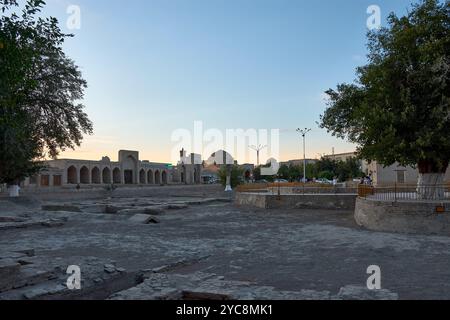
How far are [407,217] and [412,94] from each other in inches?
210

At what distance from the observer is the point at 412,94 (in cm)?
1741

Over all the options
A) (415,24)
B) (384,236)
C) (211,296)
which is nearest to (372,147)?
(384,236)

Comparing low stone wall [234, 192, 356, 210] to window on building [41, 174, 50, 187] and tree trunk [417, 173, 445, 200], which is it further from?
window on building [41, 174, 50, 187]

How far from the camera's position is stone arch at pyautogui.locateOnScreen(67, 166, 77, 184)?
66.0m

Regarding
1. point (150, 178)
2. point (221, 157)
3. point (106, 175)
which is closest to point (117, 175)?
point (106, 175)

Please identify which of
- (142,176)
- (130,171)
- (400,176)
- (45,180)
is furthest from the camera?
(142,176)

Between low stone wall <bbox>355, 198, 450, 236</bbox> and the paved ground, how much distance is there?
931mm

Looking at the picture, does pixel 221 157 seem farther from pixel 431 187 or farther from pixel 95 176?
pixel 431 187

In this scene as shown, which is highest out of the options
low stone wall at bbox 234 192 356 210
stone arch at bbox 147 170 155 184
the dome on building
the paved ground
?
the dome on building

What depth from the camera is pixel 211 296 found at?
6.79 meters

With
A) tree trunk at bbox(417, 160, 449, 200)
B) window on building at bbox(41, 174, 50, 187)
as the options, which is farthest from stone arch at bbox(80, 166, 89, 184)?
tree trunk at bbox(417, 160, 449, 200)

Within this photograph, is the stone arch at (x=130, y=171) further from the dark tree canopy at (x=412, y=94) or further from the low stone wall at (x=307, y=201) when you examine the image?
the dark tree canopy at (x=412, y=94)

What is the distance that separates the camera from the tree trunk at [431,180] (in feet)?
59.0
